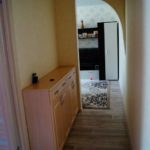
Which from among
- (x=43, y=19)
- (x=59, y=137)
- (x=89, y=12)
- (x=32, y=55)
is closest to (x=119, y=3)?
(x=43, y=19)

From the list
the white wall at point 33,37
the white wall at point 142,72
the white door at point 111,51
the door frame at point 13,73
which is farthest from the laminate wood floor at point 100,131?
the white door at point 111,51

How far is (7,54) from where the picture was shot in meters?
1.96

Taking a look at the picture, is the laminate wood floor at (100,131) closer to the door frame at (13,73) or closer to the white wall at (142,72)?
the door frame at (13,73)

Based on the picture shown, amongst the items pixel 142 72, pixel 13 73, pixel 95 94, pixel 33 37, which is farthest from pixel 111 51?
pixel 142 72

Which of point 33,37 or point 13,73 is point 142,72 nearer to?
point 13,73

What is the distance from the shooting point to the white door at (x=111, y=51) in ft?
19.1

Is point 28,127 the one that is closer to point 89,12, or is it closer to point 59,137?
point 59,137

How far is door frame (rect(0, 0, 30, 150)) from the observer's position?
1.88m

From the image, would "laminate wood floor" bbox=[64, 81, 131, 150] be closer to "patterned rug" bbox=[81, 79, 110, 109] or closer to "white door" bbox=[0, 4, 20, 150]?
"patterned rug" bbox=[81, 79, 110, 109]

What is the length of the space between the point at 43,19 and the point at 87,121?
6.10ft

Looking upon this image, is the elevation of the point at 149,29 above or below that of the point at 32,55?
above

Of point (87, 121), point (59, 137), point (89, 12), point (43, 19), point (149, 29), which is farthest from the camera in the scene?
point (89, 12)

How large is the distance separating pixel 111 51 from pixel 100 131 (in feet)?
11.7

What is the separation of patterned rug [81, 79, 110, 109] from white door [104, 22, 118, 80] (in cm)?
46
